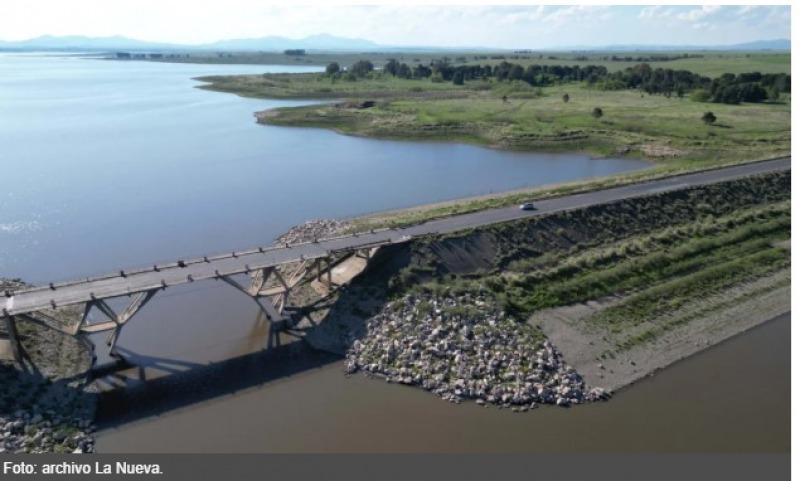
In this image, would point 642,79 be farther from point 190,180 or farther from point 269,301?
point 269,301

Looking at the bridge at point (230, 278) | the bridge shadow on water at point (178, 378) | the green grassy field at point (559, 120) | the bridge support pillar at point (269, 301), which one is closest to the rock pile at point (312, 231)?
the bridge at point (230, 278)

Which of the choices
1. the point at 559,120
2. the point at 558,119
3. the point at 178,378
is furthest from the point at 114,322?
the point at 558,119

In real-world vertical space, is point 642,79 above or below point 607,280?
above

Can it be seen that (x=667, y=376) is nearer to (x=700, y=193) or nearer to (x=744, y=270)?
(x=744, y=270)

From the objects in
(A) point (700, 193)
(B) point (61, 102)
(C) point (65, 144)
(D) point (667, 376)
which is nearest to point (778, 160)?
(A) point (700, 193)

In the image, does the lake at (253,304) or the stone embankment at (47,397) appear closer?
the stone embankment at (47,397)

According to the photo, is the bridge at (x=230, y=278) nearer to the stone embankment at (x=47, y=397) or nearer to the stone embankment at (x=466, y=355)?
the stone embankment at (x=47, y=397)

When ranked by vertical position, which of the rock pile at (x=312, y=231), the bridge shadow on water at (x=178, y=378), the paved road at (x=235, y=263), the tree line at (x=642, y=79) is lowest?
the bridge shadow on water at (x=178, y=378)

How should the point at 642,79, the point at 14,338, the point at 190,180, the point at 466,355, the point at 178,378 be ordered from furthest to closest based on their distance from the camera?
the point at 642,79 → the point at 190,180 → the point at 466,355 → the point at 178,378 → the point at 14,338
